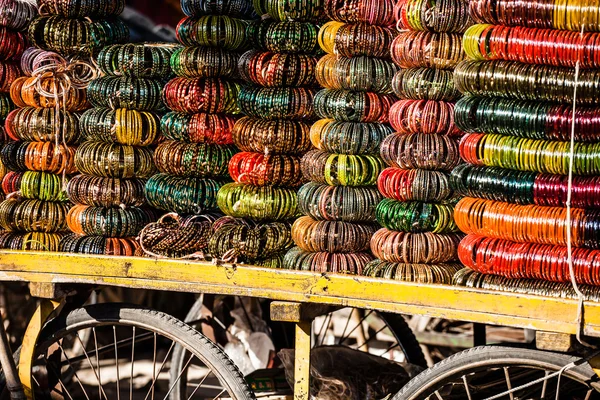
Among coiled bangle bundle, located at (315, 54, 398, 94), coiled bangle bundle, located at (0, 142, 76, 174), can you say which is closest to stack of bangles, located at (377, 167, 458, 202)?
coiled bangle bundle, located at (315, 54, 398, 94)

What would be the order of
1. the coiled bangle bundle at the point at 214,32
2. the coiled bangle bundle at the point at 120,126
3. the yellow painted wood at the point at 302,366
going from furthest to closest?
the coiled bangle bundle at the point at 120,126
the coiled bangle bundle at the point at 214,32
the yellow painted wood at the point at 302,366

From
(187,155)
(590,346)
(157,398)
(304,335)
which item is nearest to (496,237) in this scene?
(590,346)

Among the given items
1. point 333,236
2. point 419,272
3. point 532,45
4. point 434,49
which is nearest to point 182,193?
point 333,236

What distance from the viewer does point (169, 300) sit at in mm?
7578

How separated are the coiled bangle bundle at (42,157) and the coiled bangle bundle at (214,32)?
0.77 m

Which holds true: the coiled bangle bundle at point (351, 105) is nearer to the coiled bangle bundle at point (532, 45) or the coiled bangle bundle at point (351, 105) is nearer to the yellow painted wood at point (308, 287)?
the coiled bangle bundle at point (532, 45)

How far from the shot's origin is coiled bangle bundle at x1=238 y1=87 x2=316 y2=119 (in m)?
3.99

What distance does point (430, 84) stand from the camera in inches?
146

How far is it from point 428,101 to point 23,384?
2.14 metres

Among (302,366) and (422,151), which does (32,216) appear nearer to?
(302,366)

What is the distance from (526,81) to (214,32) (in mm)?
1398

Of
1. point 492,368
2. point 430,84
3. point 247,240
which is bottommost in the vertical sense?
point 492,368

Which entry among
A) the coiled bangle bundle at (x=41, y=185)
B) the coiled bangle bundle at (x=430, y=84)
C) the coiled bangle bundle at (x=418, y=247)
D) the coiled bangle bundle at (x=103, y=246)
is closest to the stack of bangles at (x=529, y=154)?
the coiled bangle bundle at (x=430, y=84)

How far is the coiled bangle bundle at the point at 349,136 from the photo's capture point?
12.7 ft
